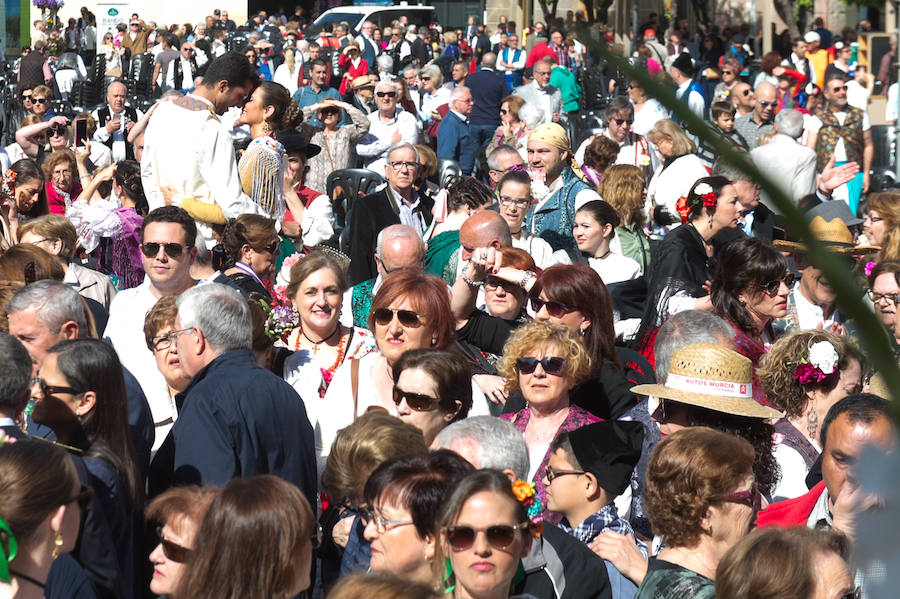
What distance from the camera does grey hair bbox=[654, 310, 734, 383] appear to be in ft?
14.9

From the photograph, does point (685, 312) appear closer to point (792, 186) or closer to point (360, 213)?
point (360, 213)

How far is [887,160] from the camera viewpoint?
12.9m

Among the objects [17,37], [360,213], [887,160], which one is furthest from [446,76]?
[360,213]

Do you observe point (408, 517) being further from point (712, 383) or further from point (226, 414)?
point (712, 383)

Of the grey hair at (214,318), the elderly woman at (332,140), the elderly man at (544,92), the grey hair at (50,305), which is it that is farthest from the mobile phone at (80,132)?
the grey hair at (214,318)

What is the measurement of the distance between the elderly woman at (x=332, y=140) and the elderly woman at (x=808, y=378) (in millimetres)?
6513

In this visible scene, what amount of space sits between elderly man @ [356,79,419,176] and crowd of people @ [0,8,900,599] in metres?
2.48

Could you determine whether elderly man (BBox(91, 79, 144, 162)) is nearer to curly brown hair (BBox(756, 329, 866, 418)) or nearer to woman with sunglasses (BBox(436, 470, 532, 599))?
curly brown hair (BBox(756, 329, 866, 418))

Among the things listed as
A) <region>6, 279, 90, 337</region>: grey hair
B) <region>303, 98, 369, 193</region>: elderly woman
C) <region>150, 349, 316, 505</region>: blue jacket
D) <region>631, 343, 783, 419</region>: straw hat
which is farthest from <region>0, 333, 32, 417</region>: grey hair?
<region>303, 98, 369, 193</region>: elderly woman

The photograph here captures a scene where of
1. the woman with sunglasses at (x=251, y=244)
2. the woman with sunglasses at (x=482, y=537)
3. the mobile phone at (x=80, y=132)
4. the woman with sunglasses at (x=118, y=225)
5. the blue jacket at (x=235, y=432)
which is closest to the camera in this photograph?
the woman with sunglasses at (x=482, y=537)

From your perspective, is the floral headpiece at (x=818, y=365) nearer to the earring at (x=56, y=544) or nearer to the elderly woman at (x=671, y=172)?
the earring at (x=56, y=544)

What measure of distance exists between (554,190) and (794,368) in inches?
150

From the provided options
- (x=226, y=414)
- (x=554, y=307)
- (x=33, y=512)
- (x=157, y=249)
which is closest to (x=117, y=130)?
(x=157, y=249)

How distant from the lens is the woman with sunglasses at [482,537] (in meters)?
2.77
